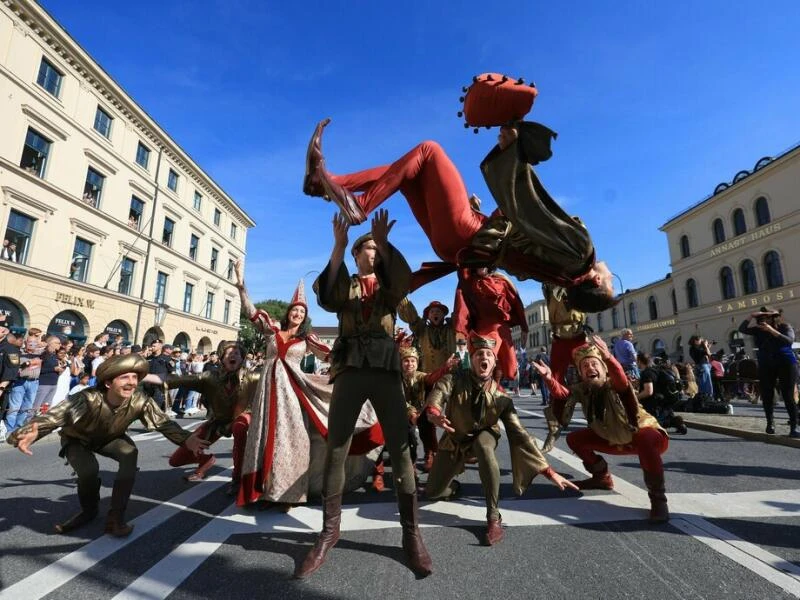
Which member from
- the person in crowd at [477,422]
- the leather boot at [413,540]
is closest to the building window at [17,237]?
the person in crowd at [477,422]

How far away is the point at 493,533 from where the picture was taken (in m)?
2.78

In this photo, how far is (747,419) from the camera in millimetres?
8367

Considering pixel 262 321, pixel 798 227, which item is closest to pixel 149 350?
pixel 262 321

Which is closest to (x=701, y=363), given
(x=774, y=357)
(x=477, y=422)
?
(x=774, y=357)

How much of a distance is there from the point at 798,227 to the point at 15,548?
33.5 m

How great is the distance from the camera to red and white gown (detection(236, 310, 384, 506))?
11.8 ft

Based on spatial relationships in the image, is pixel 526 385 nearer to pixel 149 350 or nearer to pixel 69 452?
pixel 149 350

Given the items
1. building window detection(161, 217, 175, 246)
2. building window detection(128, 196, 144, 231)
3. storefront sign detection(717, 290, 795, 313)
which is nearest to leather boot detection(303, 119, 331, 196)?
building window detection(128, 196, 144, 231)

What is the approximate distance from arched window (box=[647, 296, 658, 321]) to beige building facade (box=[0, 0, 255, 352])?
37243 mm

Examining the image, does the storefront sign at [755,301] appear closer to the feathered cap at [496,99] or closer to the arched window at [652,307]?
the arched window at [652,307]

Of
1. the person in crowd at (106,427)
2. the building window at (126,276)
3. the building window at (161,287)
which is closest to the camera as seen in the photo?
the person in crowd at (106,427)

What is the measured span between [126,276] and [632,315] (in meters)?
41.9

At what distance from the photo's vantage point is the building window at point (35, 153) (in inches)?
711

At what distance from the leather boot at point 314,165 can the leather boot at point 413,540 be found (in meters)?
1.82
